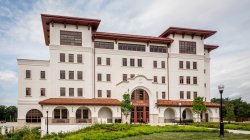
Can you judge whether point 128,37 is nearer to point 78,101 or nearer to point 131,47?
point 131,47

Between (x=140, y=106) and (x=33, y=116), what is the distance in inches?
638

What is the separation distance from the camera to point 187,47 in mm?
53094

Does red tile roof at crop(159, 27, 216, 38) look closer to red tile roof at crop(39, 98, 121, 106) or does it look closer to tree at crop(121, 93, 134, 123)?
red tile roof at crop(39, 98, 121, 106)

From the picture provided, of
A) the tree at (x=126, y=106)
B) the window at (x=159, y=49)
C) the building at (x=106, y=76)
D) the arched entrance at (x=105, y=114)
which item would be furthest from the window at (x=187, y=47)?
the arched entrance at (x=105, y=114)

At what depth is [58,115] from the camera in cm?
4506

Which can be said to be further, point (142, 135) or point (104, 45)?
point (104, 45)

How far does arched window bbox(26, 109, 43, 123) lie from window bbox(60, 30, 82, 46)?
10980 mm

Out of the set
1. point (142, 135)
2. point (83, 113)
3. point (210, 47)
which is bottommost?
point (83, 113)

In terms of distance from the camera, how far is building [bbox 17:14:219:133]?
45406mm

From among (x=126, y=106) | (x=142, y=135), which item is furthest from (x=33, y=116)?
(x=142, y=135)

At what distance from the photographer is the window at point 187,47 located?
173 feet

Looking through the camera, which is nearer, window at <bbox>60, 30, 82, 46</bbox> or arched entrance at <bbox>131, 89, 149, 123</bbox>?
window at <bbox>60, 30, 82, 46</bbox>

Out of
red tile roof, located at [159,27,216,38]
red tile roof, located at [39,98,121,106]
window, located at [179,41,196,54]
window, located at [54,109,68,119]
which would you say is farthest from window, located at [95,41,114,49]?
window, located at [179,41,196,54]

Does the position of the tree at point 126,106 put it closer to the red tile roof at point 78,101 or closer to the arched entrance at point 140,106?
the red tile roof at point 78,101
